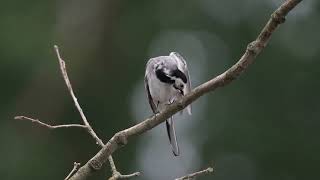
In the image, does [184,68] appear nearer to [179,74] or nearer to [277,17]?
[179,74]

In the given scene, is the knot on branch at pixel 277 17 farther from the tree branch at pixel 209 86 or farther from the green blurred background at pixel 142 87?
the green blurred background at pixel 142 87

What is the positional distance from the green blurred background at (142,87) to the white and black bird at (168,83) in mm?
4130

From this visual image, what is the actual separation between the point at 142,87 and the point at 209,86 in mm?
6588

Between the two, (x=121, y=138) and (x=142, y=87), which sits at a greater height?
(x=142, y=87)

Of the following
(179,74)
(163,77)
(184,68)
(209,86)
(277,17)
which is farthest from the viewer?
(184,68)

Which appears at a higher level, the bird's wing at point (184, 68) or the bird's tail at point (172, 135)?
the bird's wing at point (184, 68)

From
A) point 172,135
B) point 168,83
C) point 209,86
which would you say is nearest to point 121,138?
point 209,86

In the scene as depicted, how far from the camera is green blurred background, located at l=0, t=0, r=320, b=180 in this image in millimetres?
9000

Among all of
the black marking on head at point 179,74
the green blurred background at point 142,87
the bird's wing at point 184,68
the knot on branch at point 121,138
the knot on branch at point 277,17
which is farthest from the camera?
the green blurred background at point 142,87

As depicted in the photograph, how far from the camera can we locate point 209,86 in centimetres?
302

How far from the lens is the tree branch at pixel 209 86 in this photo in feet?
9.39

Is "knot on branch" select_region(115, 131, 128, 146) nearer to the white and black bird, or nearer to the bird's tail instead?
the white and black bird

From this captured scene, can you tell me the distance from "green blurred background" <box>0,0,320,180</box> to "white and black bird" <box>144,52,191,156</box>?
13.5ft

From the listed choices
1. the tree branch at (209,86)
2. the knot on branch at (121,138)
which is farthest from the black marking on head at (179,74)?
the knot on branch at (121,138)
